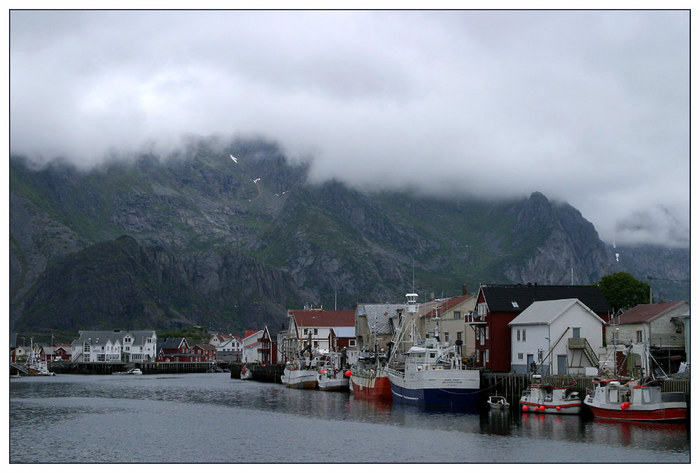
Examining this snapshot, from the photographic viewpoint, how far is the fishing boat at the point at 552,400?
68.6m

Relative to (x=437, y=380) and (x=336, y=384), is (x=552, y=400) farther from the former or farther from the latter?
(x=336, y=384)

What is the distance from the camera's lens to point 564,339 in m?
81.1

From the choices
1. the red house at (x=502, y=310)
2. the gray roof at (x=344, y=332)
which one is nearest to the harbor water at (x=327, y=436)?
the red house at (x=502, y=310)

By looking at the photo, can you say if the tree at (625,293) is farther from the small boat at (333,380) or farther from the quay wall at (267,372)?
the quay wall at (267,372)

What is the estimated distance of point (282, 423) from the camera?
69.6m

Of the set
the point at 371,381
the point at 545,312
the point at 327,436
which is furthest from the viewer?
the point at 371,381

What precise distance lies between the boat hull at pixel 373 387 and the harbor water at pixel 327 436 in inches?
209

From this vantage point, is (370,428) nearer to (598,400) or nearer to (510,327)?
(598,400)

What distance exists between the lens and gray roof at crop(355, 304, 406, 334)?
424 feet

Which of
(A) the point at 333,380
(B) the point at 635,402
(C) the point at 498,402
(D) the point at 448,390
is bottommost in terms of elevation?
(C) the point at 498,402

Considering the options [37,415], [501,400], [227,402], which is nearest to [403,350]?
[227,402]

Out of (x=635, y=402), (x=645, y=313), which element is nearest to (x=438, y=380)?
(x=635, y=402)

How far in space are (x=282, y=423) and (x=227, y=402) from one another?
96.1 feet

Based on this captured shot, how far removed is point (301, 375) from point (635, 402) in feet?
230
